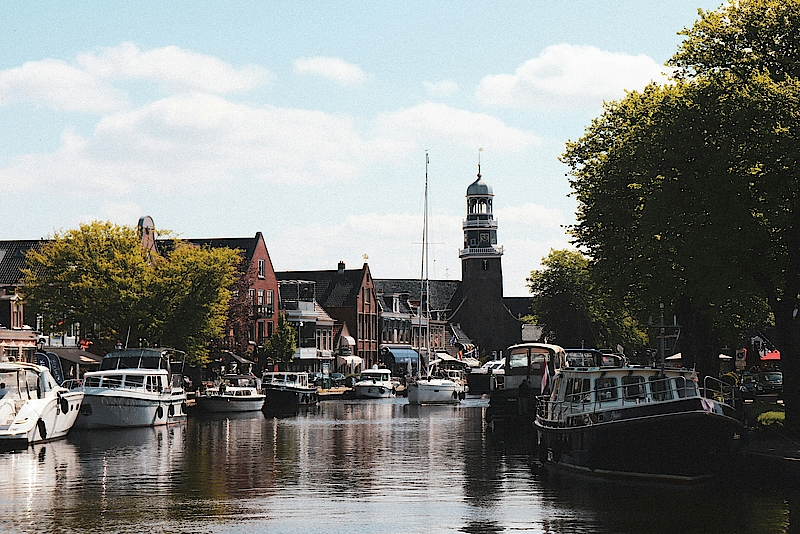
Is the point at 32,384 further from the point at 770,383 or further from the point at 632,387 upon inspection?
the point at 770,383

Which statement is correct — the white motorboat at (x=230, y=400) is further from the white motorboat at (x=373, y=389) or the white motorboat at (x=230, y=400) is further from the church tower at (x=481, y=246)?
the church tower at (x=481, y=246)

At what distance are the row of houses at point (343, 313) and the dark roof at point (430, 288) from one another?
0.19 m

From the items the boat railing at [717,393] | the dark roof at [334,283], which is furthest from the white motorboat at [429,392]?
the dark roof at [334,283]

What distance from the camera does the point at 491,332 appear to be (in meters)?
169

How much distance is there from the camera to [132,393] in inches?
2186

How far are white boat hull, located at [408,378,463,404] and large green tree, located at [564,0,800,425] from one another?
4145 centimetres

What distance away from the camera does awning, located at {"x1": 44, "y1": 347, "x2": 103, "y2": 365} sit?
71.1 metres

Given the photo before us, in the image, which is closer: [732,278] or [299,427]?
[732,278]

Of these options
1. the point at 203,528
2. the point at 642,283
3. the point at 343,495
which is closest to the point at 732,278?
the point at 642,283

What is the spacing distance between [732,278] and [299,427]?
89.0ft

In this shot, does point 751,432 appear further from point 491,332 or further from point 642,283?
point 491,332

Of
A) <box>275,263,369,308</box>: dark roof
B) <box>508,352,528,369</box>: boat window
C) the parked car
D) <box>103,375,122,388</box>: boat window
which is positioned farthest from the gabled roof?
<box>103,375,122,388</box>: boat window

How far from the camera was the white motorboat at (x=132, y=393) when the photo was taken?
5384cm

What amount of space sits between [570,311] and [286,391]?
37386 mm
